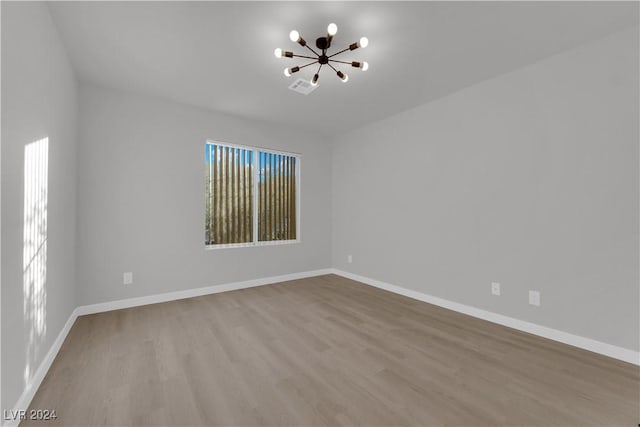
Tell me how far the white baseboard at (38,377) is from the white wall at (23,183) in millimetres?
57

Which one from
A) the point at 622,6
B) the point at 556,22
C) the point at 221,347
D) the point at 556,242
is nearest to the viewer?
the point at 622,6

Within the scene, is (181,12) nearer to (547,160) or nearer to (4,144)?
(4,144)

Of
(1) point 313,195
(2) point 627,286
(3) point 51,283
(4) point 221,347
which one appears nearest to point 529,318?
(2) point 627,286

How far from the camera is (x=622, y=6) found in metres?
1.94

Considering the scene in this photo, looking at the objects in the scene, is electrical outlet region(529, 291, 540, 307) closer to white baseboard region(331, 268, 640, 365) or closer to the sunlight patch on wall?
white baseboard region(331, 268, 640, 365)

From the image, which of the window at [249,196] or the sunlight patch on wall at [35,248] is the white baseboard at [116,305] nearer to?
the sunlight patch on wall at [35,248]

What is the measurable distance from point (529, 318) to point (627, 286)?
0.79m

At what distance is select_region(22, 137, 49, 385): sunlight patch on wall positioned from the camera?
166 centimetres

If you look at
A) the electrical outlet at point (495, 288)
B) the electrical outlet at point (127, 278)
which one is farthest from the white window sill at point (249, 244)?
the electrical outlet at point (495, 288)

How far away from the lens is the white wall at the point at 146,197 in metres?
3.14

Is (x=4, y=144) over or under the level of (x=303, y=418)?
over

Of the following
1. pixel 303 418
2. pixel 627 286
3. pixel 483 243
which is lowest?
pixel 303 418

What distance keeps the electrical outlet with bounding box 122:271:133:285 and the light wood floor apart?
41 cm

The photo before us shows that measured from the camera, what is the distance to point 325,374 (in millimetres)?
1943
